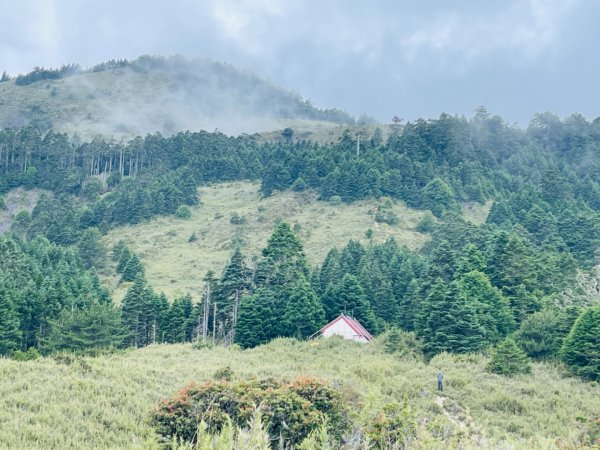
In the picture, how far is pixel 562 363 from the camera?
35781mm

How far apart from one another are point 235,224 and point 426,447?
8342 centimetres

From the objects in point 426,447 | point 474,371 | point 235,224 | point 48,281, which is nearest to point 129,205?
point 235,224

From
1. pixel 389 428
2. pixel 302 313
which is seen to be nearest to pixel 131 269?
pixel 302 313

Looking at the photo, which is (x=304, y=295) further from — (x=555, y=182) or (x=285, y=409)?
(x=555, y=182)

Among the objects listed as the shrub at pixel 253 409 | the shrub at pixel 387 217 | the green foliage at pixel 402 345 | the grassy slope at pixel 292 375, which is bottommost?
the green foliage at pixel 402 345

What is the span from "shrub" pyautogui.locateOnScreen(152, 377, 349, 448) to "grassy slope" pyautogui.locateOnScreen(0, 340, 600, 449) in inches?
40.1

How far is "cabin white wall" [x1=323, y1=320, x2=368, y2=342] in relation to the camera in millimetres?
45625

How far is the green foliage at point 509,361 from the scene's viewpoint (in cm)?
3353

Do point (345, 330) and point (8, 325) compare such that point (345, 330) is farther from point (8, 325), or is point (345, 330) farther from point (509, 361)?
point (8, 325)

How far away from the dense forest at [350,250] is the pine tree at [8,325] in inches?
5.5

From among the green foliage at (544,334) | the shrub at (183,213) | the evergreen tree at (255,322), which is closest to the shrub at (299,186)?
the shrub at (183,213)

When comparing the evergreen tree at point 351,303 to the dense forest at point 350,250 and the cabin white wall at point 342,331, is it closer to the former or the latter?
the dense forest at point 350,250

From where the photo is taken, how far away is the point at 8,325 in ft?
140

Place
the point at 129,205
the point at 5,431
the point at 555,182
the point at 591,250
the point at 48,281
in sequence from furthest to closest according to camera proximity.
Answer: the point at 129,205 < the point at 555,182 < the point at 591,250 < the point at 48,281 < the point at 5,431
